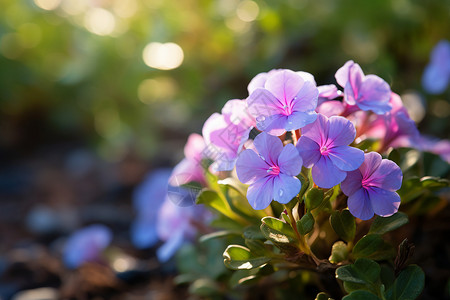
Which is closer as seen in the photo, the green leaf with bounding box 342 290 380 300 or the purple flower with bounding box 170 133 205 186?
the green leaf with bounding box 342 290 380 300

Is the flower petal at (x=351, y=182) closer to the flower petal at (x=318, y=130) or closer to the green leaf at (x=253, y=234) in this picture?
the flower petal at (x=318, y=130)

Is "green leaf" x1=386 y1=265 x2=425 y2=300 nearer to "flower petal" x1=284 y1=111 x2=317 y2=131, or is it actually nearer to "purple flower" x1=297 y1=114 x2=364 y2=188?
"purple flower" x1=297 y1=114 x2=364 y2=188

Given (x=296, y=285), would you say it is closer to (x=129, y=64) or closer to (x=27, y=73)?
(x=129, y=64)

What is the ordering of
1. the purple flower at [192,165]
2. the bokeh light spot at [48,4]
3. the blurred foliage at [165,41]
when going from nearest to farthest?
the purple flower at [192,165] → the blurred foliage at [165,41] → the bokeh light spot at [48,4]

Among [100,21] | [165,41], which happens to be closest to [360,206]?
[165,41]

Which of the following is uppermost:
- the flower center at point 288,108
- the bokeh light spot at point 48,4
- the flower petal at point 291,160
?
the bokeh light spot at point 48,4

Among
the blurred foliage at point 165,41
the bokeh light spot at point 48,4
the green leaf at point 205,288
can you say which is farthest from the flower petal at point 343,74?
the bokeh light spot at point 48,4

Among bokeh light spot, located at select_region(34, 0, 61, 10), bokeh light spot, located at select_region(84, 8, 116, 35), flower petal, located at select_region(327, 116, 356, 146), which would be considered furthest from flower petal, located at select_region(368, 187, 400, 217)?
bokeh light spot, located at select_region(34, 0, 61, 10)
